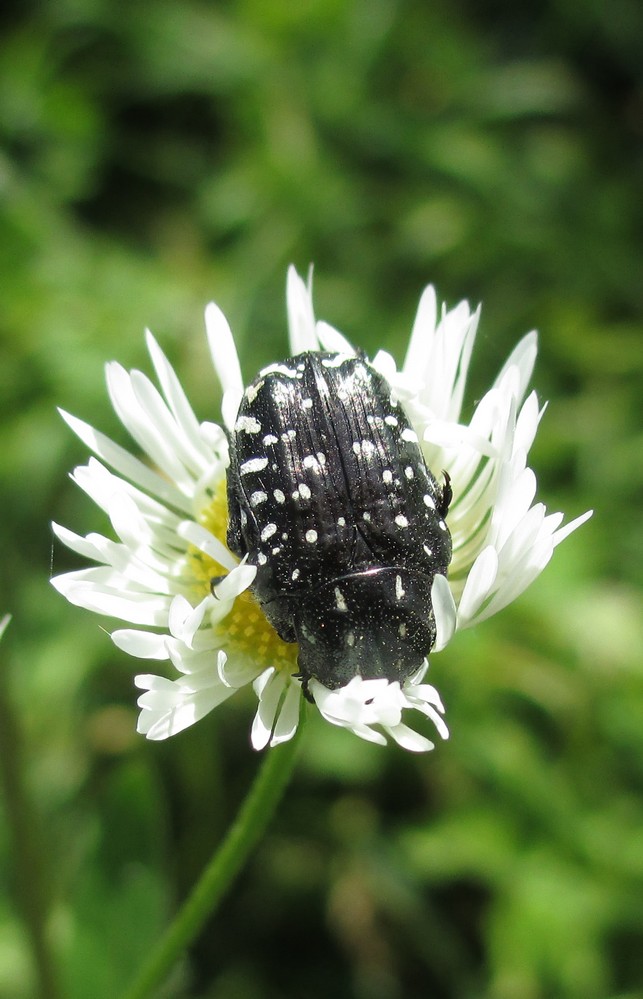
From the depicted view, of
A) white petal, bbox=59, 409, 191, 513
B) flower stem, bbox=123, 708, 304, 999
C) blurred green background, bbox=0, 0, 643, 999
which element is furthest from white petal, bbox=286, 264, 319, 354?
blurred green background, bbox=0, 0, 643, 999

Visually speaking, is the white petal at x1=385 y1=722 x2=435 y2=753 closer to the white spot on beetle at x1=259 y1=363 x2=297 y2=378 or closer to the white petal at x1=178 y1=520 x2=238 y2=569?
the white petal at x1=178 y1=520 x2=238 y2=569

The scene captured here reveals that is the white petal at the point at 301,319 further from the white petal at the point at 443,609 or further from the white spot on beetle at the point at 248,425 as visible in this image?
the white petal at the point at 443,609

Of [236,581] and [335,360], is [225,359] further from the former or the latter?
[236,581]

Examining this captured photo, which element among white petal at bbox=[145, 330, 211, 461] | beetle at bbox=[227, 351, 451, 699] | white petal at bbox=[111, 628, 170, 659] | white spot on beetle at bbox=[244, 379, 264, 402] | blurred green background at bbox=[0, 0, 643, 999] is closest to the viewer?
white petal at bbox=[111, 628, 170, 659]

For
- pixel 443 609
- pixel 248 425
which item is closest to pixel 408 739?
pixel 443 609

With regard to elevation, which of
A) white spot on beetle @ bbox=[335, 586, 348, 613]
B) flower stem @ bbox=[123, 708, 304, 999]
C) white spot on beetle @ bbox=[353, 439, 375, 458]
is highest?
white spot on beetle @ bbox=[353, 439, 375, 458]

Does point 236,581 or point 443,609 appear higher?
point 236,581

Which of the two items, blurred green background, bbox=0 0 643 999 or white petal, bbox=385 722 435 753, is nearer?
white petal, bbox=385 722 435 753
